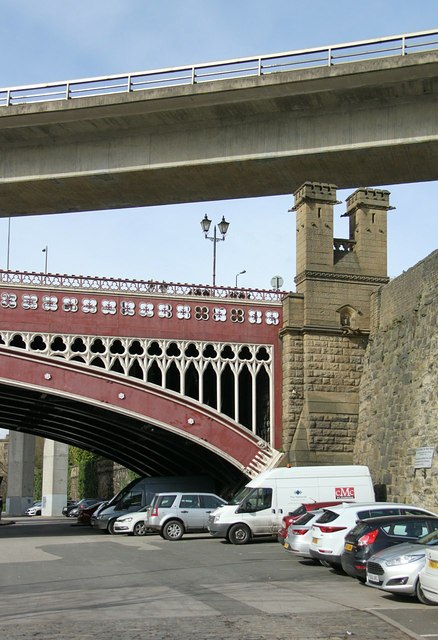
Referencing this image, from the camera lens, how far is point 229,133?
28.2 m

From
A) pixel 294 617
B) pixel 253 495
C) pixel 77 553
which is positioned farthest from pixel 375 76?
pixel 294 617

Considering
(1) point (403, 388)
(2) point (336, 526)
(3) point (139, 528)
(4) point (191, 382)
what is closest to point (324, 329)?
(1) point (403, 388)

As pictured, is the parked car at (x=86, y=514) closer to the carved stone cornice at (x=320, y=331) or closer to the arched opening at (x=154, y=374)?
the arched opening at (x=154, y=374)

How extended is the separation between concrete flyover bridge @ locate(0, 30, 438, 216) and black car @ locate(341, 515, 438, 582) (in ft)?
42.4

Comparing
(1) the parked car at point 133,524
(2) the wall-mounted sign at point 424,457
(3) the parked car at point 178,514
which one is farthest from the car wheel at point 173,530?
(2) the wall-mounted sign at point 424,457

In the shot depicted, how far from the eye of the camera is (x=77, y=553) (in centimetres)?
2408

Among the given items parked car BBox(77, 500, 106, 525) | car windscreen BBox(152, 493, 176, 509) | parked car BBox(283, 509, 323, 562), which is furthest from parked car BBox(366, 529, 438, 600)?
parked car BBox(77, 500, 106, 525)

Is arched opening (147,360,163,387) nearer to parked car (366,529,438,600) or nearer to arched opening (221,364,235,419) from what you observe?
arched opening (221,364,235,419)

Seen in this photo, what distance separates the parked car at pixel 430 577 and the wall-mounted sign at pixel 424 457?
45.7ft

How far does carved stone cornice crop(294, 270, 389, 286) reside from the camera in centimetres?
3394

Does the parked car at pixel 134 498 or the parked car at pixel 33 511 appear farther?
the parked car at pixel 33 511

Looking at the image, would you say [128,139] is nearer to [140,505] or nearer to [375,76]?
[375,76]

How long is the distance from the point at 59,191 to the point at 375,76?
10467 mm

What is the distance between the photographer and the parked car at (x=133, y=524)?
106ft
